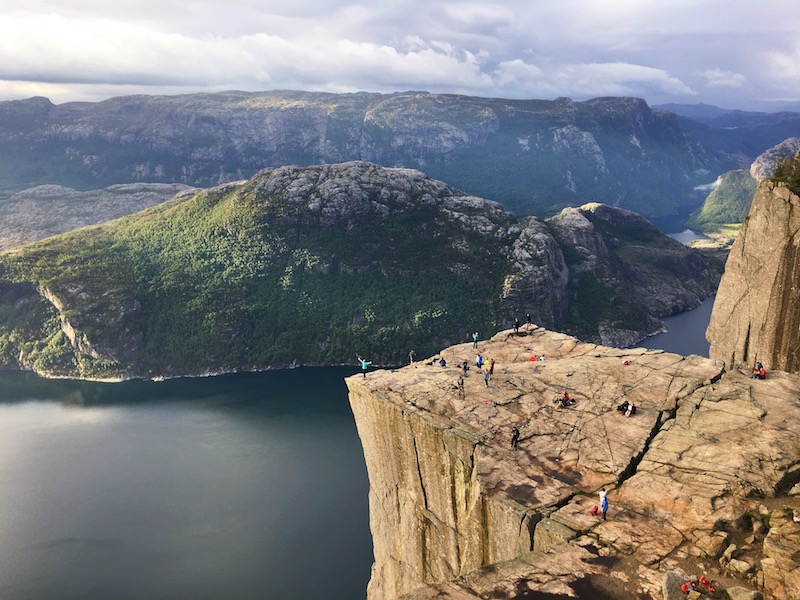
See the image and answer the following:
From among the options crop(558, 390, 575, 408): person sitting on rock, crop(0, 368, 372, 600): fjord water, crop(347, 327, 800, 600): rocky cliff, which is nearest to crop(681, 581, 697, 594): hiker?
crop(347, 327, 800, 600): rocky cliff

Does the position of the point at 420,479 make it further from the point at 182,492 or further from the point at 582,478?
the point at 182,492

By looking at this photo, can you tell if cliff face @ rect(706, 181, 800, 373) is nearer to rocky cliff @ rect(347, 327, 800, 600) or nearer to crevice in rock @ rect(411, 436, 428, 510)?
rocky cliff @ rect(347, 327, 800, 600)

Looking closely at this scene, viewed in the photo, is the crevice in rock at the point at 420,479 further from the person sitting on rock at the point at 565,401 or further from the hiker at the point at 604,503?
the hiker at the point at 604,503

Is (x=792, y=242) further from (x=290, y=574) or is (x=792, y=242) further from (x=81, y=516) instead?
(x=81, y=516)

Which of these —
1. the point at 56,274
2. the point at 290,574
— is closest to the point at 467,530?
the point at 290,574

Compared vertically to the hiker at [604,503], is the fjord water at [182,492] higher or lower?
lower

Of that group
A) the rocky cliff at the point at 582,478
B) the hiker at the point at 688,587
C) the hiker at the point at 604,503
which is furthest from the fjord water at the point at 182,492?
the hiker at the point at 688,587
